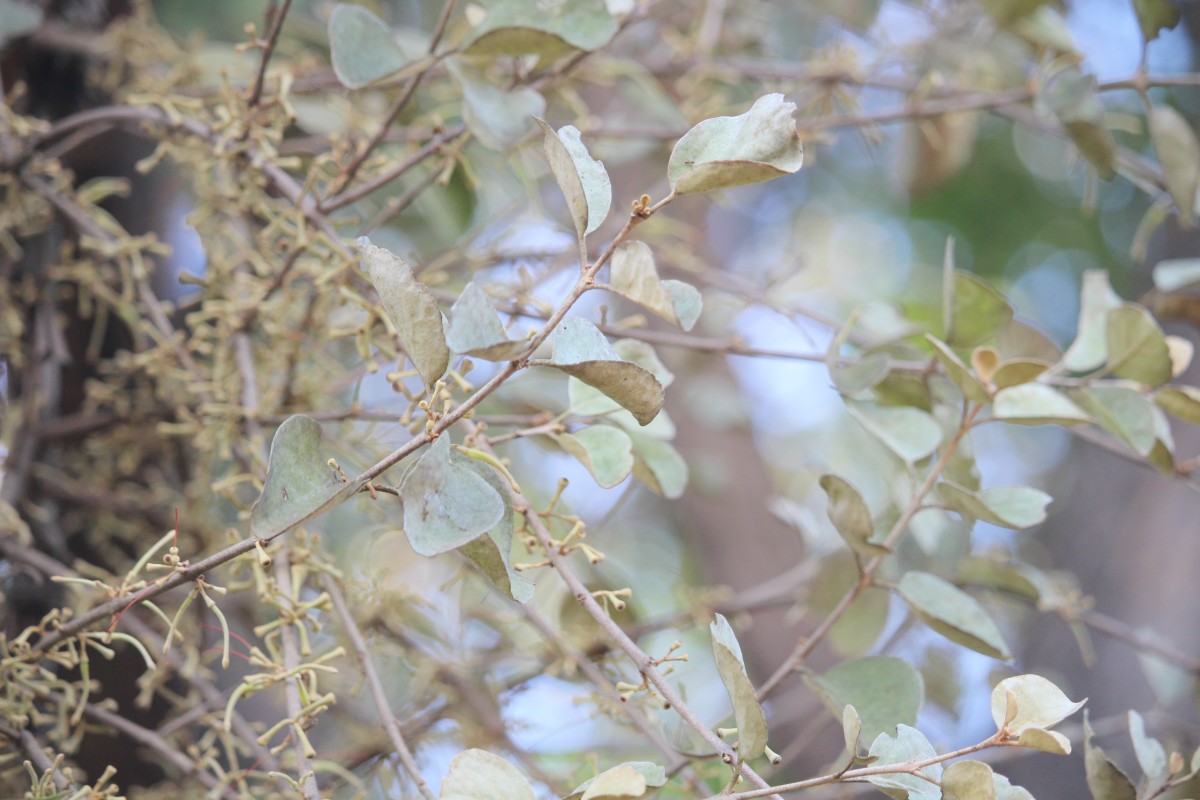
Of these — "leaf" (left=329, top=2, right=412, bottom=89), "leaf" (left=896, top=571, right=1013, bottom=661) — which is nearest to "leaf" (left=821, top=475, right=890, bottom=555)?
"leaf" (left=896, top=571, right=1013, bottom=661)

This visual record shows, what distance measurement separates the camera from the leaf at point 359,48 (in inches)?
16.5

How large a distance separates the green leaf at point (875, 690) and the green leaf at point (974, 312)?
171 millimetres

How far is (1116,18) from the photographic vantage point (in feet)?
4.85

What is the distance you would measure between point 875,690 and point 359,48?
35cm

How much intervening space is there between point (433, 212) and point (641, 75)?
Result: 177mm

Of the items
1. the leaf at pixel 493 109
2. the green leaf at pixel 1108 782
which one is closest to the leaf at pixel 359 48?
the leaf at pixel 493 109

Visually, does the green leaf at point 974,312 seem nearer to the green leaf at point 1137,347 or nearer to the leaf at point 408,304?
the green leaf at point 1137,347

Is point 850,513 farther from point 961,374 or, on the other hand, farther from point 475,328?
point 475,328

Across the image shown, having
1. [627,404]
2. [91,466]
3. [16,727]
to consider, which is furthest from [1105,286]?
[91,466]

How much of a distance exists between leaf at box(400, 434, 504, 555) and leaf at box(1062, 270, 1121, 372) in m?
0.35

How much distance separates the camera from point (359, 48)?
43cm

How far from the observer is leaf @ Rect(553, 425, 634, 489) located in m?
0.35

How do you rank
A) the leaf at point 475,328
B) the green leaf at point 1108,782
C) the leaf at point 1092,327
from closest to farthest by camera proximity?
1. the leaf at point 475,328
2. the green leaf at point 1108,782
3. the leaf at point 1092,327

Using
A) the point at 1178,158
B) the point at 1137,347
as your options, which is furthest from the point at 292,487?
the point at 1178,158
